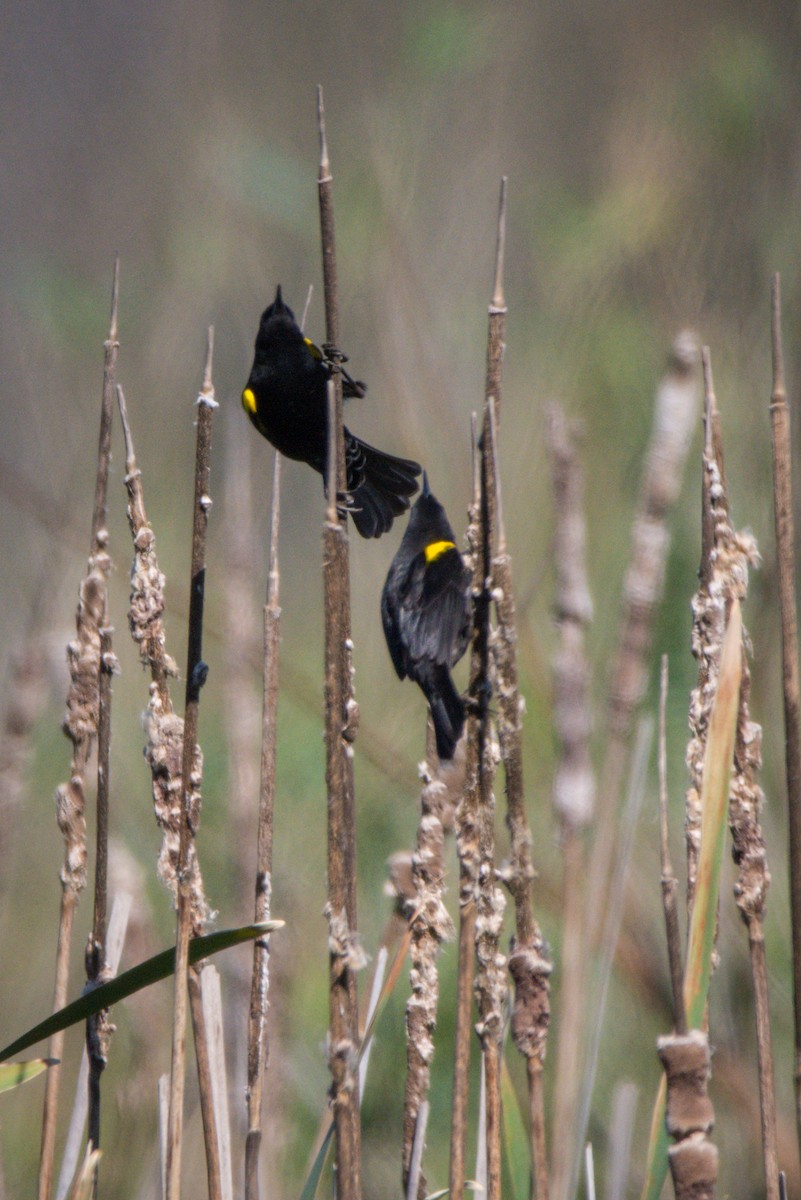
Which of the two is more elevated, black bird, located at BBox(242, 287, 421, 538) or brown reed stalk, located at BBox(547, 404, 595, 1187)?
black bird, located at BBox(242, 287, 421, 538)

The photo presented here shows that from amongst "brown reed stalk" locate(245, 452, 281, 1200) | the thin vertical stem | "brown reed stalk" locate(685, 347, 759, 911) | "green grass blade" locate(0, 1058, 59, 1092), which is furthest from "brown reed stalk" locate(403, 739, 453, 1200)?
"green grass blade" locate(0, 1058, 59, 1092)

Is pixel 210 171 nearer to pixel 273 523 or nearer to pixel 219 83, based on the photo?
pixel 219 83

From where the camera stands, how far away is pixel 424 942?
4.33 ft

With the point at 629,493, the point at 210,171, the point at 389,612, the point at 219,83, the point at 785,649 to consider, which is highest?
the point at 219,83

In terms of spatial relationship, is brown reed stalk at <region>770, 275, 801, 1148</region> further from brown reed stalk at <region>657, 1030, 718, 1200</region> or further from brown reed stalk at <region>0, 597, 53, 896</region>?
brown reed stalk at <region>0, 597, 53, 896</region>

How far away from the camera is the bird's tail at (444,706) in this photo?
1688 millimetres

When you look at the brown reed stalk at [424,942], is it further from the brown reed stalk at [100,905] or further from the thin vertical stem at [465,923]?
the brown reed stalk at [100,905]

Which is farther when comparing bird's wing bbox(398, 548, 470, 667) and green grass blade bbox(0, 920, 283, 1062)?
bird's wing bbox(398, 548, 470, 667)

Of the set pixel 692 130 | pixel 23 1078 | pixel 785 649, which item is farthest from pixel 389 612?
pixel 692 130

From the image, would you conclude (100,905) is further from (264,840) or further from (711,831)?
(711,831)

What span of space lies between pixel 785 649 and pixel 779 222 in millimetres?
1929

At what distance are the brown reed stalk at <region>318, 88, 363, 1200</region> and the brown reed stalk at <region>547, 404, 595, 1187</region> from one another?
0.22 m

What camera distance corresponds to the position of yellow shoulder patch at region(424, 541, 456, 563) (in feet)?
7.11

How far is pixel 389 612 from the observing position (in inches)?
85.4
